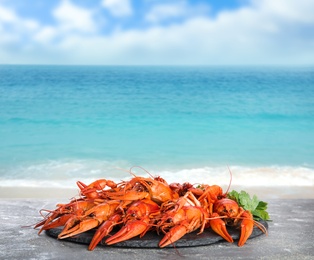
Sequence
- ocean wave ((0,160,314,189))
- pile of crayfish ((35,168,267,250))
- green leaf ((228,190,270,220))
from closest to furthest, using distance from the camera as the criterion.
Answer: pile of crayfish ((35,168,267,250)) < green leaf ((228,190,270,220)) < ocean wave ((0,160,314,189))

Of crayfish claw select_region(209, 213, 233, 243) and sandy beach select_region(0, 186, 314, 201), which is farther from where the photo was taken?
sandy beach select_region(0, 186, 314, 201)

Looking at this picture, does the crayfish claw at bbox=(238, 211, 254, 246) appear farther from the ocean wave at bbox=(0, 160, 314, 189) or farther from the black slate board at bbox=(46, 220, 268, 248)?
the ocean wave at bbox=(0, 160, 314, 189)

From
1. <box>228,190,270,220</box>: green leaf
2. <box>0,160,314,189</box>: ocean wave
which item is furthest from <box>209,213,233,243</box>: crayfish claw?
<box>0,160,314,189</box>: ocean wave

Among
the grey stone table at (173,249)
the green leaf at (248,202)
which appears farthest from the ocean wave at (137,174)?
the green leaf at (248,202)

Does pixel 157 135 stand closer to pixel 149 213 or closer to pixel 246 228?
pixel 246 228

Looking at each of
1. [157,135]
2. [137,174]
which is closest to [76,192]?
[137,174]

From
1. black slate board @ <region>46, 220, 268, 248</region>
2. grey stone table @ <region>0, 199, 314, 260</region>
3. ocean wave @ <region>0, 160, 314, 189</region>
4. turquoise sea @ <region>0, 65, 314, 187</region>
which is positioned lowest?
turquoise sea @ <region>0, 65, 314, 187</region>
